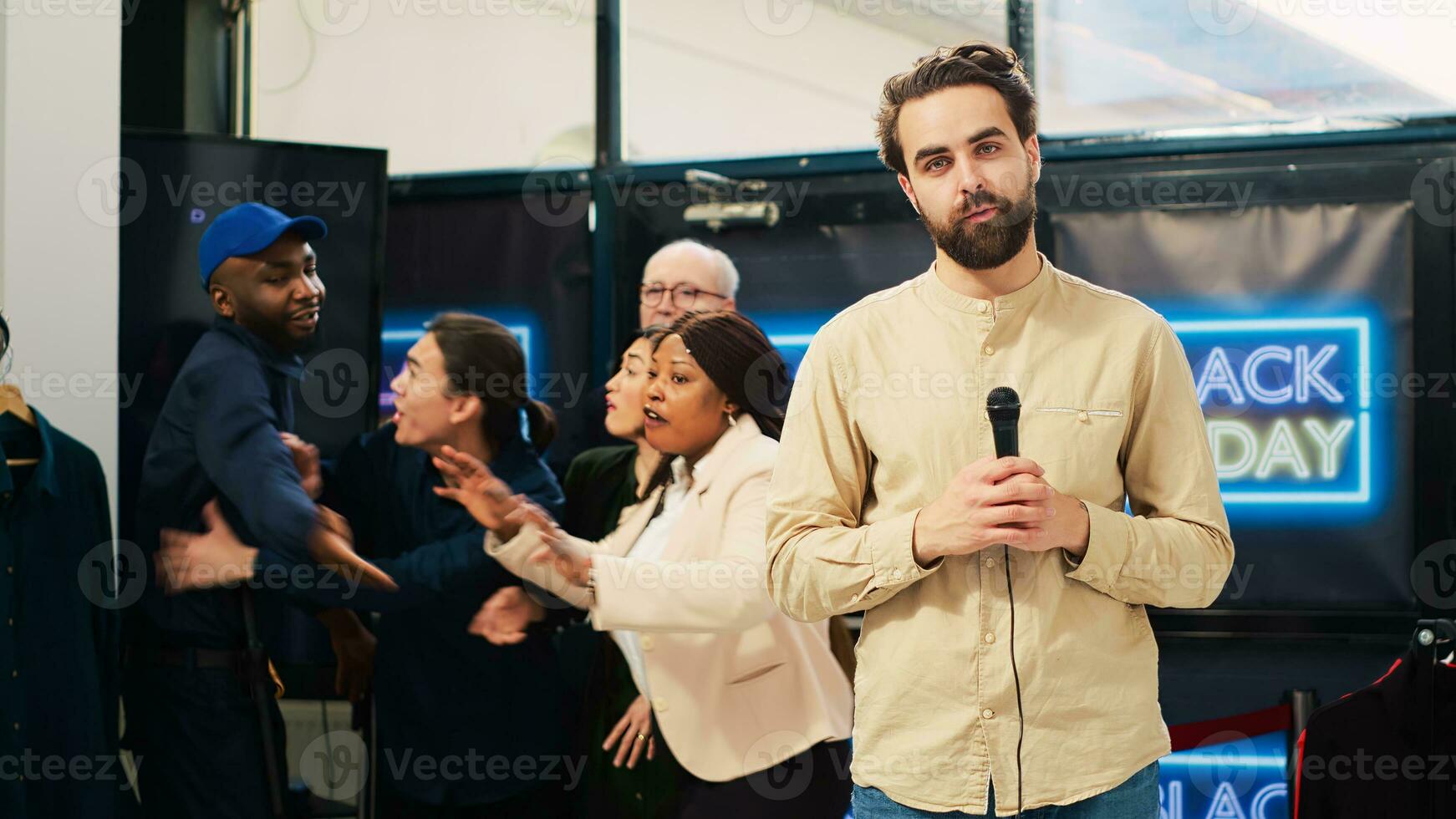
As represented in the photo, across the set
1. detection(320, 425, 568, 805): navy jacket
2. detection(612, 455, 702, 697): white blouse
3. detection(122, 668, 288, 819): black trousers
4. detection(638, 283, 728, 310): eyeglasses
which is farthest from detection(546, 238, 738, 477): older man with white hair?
detection(122, 668, 288, 819): black trousers

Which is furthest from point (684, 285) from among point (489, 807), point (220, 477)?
point (489, 807)

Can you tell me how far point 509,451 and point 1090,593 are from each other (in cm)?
193

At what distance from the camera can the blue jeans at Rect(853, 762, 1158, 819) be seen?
155cm

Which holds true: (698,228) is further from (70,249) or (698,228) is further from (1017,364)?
(1017,364)

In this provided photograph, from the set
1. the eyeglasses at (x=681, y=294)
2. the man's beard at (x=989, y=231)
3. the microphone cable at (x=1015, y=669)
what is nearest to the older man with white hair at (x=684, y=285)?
the eyeglasses at (x=681, y=294)

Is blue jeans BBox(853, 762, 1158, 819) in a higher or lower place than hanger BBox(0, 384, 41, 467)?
lower

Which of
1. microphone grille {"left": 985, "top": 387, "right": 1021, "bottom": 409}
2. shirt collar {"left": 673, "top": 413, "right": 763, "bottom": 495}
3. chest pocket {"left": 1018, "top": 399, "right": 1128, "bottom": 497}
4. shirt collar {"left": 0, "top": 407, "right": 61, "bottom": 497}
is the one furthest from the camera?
shirt collar {"left": 0, "top": 407, "right": 61, "bottom": 497}

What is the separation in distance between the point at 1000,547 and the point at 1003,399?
0.20 metres

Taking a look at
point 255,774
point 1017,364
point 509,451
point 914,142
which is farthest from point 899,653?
point 255,774

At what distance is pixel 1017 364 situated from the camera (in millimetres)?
1630

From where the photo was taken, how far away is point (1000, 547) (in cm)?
158

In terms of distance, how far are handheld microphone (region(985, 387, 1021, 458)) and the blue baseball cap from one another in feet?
7.60

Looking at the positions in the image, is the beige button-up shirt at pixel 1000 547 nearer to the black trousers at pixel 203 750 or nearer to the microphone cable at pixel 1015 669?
the microphone cable at pixel 1015 669

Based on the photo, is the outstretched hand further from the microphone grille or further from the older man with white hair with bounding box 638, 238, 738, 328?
the microphone grille
